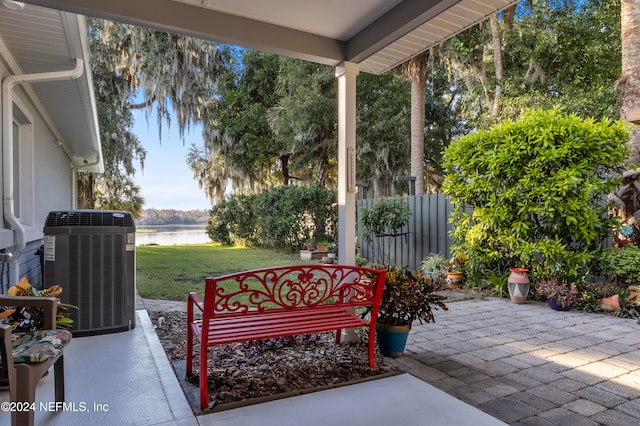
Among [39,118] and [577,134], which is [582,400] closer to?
[577,134]

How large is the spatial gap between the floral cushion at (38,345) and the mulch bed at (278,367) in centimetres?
82

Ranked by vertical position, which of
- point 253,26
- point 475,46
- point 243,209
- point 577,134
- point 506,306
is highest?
point 475,46

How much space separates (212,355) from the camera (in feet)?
9.94

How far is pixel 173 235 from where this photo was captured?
16297 millimetres

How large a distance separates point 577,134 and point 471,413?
4014mm

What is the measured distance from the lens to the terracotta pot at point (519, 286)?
5090 millimetres

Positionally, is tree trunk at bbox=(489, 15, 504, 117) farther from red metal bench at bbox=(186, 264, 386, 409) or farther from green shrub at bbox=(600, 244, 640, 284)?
red metal bench at bbox=(186, 264, 386, 409)

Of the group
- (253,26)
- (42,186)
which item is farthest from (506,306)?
(42,186)

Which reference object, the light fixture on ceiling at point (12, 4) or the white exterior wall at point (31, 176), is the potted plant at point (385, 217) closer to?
the white exterior wall at point (31, 176)

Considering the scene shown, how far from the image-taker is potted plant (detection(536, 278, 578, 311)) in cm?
466

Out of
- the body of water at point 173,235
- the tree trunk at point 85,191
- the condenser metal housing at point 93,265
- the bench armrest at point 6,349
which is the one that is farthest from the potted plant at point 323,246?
the bench armrest at point 6,349

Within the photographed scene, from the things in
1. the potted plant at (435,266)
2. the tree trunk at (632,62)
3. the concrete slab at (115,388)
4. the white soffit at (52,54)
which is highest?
the tree trunk at (632,62)

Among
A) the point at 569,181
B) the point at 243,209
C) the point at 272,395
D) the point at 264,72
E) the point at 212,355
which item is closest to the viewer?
the point at 272,395

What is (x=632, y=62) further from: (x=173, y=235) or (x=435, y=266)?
(x=173, y=235)
